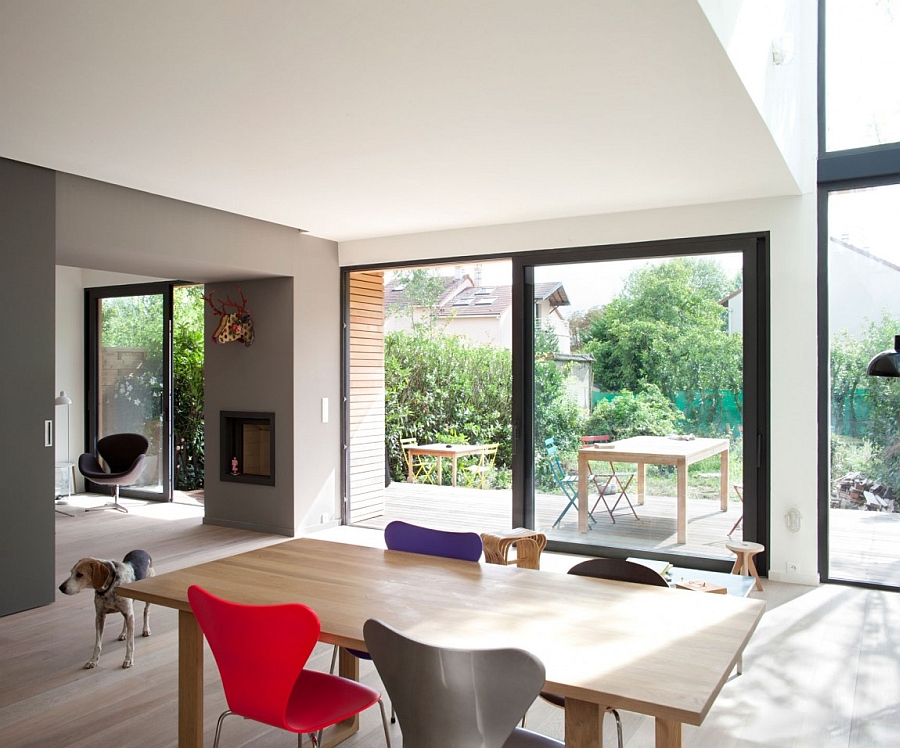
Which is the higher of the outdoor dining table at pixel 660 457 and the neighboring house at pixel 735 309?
the neighboring house at pixel 735 309

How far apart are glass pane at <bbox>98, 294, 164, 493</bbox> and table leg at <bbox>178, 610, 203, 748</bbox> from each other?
656cm

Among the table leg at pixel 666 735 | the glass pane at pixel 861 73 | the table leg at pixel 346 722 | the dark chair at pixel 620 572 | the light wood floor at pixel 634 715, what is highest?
the glass pane at pixel 861 73

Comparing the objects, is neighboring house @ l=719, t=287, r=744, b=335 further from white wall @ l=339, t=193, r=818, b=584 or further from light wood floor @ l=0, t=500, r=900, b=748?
light wood floor @ l=0, t=500, r=900, b=748

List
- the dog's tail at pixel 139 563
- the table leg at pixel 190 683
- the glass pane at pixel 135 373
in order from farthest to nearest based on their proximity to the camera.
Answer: the glass pane at pixel 135 373 < the dog's tail at pixel 139 563 < the table leg at pixel 190 683

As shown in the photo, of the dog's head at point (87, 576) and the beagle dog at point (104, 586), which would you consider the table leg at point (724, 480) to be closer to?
the beagle dog at point (104, 586)

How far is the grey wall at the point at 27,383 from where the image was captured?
15.2ft

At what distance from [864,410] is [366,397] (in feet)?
14.5

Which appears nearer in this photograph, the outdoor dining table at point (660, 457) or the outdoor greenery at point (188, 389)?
the outdoor dining table at point (660, 457)

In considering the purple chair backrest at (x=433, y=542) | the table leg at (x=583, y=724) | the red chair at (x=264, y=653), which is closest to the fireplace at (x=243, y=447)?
the purple chair backrest at (x=433, y=542)

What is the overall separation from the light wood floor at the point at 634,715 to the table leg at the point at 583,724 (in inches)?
55.4

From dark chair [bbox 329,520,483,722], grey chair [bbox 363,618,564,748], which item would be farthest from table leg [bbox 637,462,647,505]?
grey chair [bbox 363,618,564,748]

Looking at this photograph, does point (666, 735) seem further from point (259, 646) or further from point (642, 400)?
point (642, 400)

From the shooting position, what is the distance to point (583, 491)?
6145 mm

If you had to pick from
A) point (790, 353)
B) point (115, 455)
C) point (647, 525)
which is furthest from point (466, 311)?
point (790, 353)
